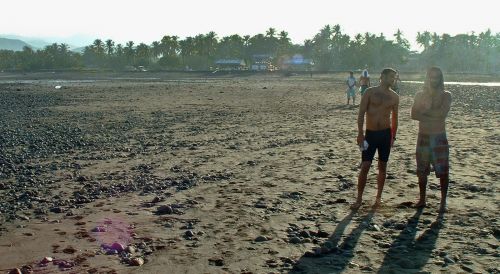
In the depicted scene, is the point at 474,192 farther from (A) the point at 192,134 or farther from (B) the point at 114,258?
(A) the point at 192,134

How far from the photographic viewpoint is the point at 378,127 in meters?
6.70

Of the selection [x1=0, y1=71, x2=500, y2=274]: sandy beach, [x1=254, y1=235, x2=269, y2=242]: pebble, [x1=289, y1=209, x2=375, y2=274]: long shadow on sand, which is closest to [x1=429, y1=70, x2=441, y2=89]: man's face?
[x1=0, y1=71, x2=500, y2=274]: sandy beach

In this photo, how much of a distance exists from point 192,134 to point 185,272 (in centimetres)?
954

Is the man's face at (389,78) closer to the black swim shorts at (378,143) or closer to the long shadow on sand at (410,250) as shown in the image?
the black swim shorts at (378,143)

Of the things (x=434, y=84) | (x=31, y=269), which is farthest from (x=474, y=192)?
(x=31, y=269)

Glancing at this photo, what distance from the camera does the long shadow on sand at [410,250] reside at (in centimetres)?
486

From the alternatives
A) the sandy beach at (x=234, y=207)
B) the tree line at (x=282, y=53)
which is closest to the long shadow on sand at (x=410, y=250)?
the sandy beach at (x=234, y=207)

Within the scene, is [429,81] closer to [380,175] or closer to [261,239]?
[380,175]

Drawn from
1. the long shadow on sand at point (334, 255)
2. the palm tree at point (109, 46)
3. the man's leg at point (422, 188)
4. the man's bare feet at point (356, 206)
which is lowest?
the long shadow on sand at point (334, 255)

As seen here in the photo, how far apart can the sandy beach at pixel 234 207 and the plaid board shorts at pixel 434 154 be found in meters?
0.54

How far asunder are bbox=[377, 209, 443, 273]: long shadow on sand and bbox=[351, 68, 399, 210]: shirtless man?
32.0 inches

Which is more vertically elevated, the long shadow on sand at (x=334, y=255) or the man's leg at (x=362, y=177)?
the man's leg at (x=362, y=177)

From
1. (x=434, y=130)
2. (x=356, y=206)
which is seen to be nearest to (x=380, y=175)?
(x=356, y=206)

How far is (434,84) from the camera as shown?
21.5 ft
